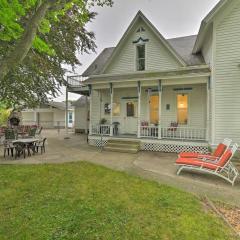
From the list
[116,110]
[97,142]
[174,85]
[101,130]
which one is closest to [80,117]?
[116,110]

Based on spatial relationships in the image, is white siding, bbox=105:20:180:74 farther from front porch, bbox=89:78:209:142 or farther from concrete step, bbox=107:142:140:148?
concrete step, bbox=107:142:140:148

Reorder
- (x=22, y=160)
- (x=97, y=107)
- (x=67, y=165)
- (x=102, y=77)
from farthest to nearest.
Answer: (x=97, y=107) < (x=102, y=77) < (x=22, y=160) < (x=67, y=165)

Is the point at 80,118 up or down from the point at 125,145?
up

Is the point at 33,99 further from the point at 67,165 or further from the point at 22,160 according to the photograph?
the point at 67,165

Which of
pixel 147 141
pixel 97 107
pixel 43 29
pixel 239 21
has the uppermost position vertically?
pixel 239 21

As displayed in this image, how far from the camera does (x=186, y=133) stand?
13383mm

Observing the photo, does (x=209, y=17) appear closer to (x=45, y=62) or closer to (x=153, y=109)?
(x=153, y=109)

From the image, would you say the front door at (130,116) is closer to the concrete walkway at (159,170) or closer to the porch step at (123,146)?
the porch step at (123,146)

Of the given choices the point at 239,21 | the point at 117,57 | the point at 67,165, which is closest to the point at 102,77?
the point at 117,57

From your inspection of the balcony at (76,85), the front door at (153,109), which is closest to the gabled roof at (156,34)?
the front door at (153,109)

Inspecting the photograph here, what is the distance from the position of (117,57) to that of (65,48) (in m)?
3.79

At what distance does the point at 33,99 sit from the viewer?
14.9 m

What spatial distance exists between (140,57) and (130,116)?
436cm

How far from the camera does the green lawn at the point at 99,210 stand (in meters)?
3.84
